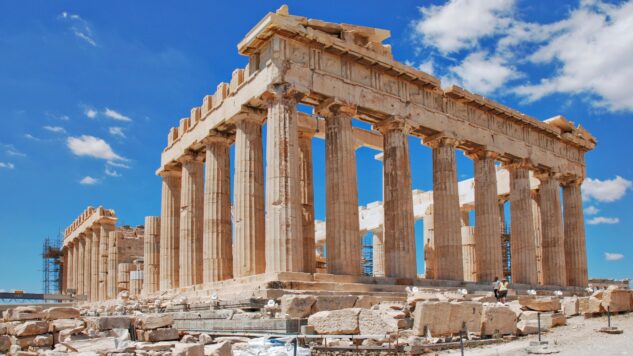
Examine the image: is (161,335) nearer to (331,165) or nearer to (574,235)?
(331,165)

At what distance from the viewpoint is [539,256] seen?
4019 centimetres

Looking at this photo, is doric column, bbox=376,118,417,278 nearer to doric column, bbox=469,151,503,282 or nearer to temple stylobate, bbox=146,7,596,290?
temple stylobate, bbox=146,7,596,290

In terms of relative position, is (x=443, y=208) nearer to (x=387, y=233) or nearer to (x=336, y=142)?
(x=387, y=233)

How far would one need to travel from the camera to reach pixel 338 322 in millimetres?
14766

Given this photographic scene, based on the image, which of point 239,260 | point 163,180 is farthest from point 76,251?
point 239,260

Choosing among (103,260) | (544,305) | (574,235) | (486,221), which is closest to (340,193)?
(544,305)

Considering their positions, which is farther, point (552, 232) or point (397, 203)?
point (552, 232)

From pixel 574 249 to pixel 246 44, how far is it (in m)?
23.7

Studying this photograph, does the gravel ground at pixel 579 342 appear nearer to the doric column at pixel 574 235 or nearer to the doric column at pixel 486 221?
the doric column at pixel 486 221

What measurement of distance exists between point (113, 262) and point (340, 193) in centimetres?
2399

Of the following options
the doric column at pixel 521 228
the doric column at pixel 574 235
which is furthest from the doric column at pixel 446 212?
the doric column at pixel 574 235

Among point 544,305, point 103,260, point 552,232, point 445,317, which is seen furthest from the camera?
point 103,260

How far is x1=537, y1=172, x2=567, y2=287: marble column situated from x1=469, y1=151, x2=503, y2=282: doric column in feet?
19.1

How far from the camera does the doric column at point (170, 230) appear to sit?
3328 centimetres
